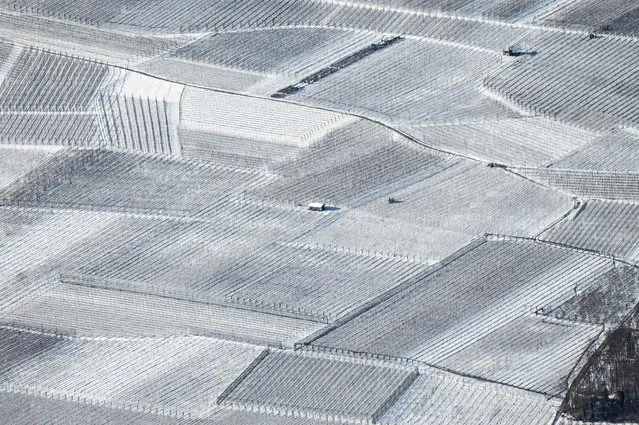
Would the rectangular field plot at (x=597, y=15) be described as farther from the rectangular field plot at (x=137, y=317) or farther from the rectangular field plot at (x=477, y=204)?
the rectangular field plot at (x=137, y=317)

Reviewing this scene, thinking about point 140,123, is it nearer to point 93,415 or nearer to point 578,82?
point 578,82

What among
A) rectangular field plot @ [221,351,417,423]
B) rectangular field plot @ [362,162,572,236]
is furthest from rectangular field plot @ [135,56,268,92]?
rectangular field plot @ [221,351,417,423]

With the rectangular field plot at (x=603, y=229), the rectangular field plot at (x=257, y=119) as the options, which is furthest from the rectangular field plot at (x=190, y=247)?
the rectangular field plot at (x=603, y=229)

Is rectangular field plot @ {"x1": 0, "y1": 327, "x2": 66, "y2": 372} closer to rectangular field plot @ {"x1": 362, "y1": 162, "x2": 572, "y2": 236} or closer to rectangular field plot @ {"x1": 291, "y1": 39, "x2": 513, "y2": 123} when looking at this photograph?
rectangular field plot @ {"x1": 362, "y1": 162, "x2": 572, "y2": 236}

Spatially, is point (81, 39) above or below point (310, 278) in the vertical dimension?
above

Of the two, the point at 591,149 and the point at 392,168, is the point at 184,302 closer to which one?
the point at 392,168

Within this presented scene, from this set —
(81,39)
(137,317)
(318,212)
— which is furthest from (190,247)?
(81,39)

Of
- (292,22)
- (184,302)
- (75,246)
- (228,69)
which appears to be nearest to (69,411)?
(184,302)
